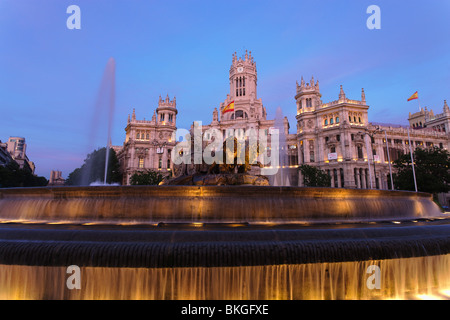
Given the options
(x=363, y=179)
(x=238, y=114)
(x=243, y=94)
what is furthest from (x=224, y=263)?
(x=243, y=94)

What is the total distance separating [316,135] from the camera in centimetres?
6162

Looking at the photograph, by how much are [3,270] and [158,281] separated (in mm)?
2866

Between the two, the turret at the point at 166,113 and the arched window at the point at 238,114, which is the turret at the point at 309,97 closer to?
the arched window at the point at 238,114

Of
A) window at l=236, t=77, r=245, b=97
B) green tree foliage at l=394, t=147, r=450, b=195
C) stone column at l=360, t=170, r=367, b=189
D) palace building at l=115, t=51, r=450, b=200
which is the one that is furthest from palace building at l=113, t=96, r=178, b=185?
green tree foliage at l=394, t=147, r=450, b=195

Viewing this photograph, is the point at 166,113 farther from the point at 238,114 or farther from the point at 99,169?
the point at 99,169

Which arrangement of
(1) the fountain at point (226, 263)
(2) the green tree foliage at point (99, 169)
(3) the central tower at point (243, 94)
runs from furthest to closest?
(3) the central tower at point (243, 94)
(2) the green tree foliage at point (99, 169)
(1) the fountain at point (226, 263)

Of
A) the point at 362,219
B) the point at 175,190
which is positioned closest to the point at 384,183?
the point at 362,219

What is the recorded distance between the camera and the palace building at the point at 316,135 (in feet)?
187

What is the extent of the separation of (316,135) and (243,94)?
94.3 ft

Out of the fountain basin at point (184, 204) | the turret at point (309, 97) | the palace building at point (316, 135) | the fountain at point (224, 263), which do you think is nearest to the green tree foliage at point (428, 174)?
the palace building at point (316, 135)

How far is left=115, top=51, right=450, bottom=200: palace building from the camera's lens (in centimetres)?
5706

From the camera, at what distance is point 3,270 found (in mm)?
4449

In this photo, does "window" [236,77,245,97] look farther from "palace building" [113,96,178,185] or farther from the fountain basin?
the fountain basin

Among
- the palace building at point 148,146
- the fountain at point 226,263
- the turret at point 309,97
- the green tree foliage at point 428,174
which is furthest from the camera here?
the palace building at point 148,146
